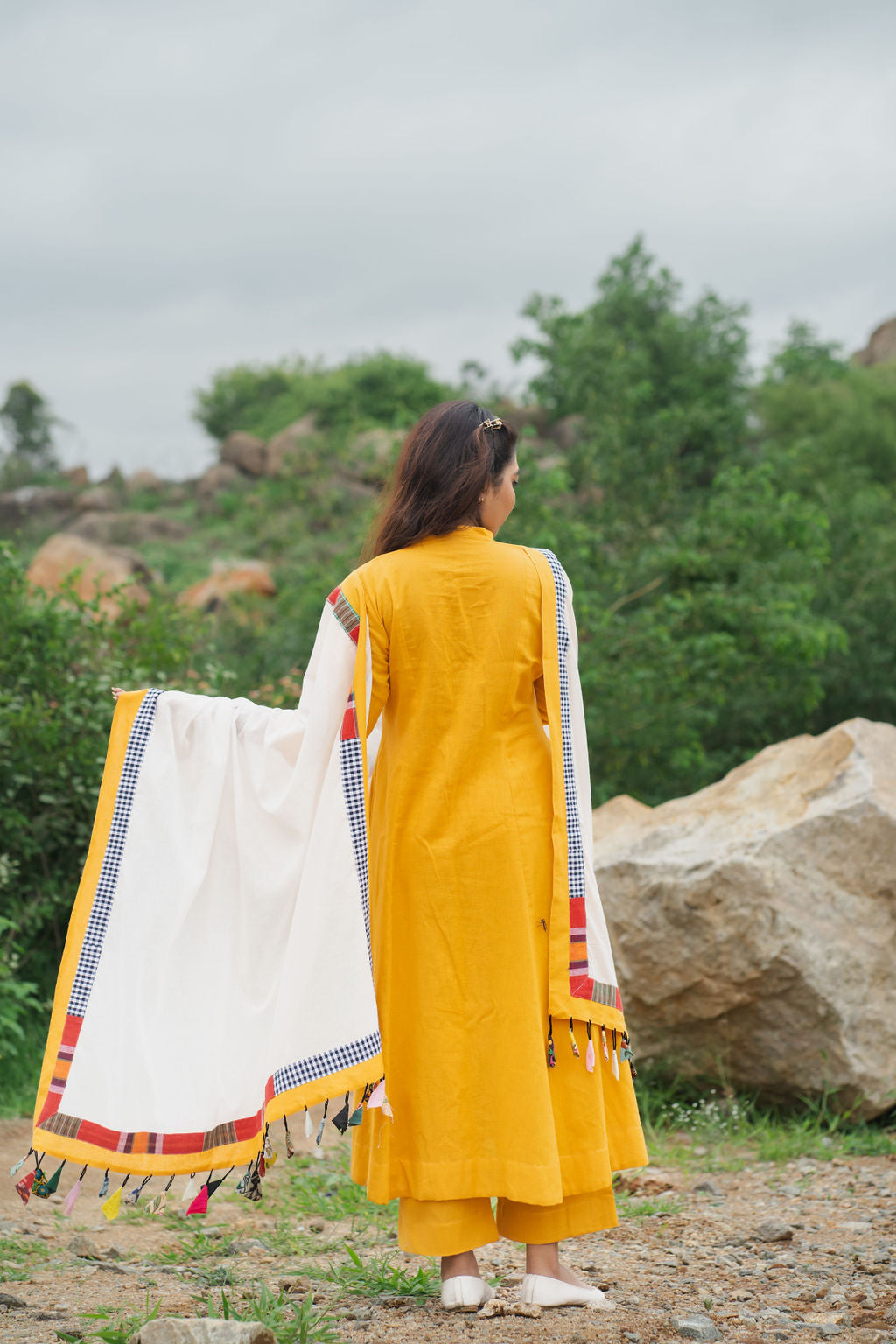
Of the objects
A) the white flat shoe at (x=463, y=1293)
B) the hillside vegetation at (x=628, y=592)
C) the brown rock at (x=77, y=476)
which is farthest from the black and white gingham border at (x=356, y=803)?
the brown rock at (x=77, y=476)

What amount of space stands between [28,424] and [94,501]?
3.60m

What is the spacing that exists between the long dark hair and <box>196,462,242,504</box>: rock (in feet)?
61.4

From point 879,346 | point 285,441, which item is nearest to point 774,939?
point 285,441

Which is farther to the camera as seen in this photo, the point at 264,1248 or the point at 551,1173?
the point at 264,1248

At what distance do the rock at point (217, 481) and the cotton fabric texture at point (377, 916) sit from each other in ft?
61.9

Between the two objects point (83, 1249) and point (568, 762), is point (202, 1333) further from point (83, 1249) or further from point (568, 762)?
point (568, 762)

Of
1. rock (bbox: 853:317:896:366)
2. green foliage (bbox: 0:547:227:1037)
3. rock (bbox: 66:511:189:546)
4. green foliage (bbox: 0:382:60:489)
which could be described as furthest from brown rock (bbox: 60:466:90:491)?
green foliage (bbox: 0:547:227:1037)

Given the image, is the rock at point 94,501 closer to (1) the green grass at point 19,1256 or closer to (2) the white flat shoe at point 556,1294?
(1) the green grass at point 19,1256

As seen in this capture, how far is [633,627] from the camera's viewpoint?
6781 mm

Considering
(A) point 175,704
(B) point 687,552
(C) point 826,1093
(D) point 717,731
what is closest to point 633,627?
(B) point 687,552

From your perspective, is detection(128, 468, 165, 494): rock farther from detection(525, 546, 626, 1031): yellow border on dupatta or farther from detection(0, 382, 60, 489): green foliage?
detection(525, 546, 626, 1031): yellow border on dupatta

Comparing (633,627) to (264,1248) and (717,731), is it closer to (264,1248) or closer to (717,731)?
(717,731)

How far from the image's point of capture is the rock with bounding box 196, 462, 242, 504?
2095cm

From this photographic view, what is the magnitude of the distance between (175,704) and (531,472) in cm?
459
